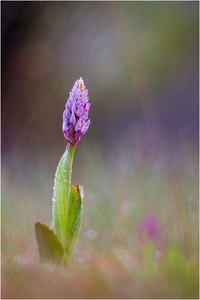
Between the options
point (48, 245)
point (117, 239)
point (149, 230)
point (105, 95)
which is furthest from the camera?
point (105, 95)

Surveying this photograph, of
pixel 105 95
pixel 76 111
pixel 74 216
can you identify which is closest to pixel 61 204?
pixel 74 216

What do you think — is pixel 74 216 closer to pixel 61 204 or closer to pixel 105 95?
pixel 61 204

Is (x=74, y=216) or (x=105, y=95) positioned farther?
(x=105, y=95)

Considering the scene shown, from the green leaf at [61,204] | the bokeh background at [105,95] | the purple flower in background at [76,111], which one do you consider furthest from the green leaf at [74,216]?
the bokeh background at [105,95]

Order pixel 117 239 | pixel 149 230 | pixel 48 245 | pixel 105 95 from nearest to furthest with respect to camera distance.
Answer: pixel 48 245 → pixel 149 230 → pixel 117 239 → pixel 105 95

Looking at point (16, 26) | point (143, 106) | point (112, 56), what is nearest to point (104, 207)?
point (16, 26)

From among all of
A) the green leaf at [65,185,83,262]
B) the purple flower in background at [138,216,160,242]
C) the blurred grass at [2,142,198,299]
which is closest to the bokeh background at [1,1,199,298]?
the blurred grass at [2,142,198,299]

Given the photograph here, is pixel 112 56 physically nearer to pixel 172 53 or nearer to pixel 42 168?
pixel 172 53
